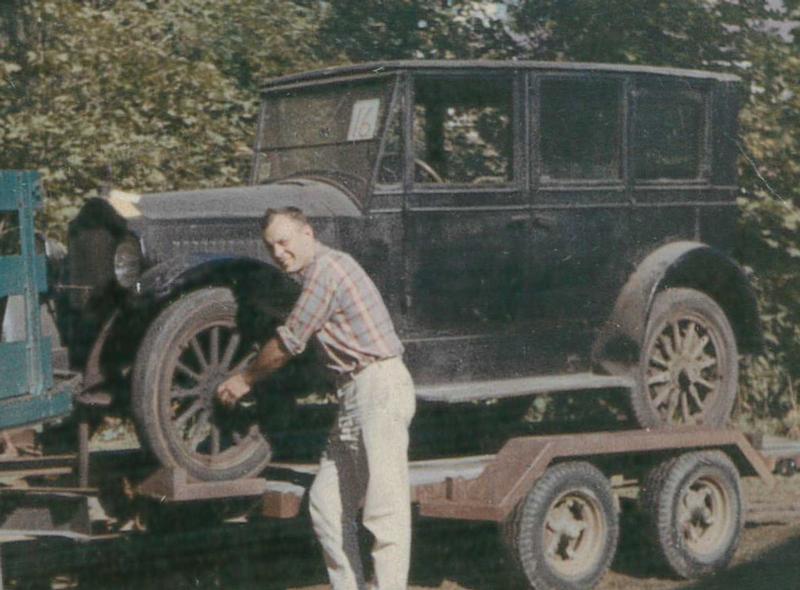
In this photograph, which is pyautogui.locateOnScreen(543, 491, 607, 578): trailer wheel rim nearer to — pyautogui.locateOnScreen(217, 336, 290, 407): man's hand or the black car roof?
pyautogui.locateOnScreen(217, 336, 290, 407): man's hand

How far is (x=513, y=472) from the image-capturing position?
720cm

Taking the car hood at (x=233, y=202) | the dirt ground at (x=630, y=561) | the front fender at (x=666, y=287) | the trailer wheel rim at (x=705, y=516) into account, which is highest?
the car hood at (x=233, y=202)

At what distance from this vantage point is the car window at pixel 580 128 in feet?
25.7

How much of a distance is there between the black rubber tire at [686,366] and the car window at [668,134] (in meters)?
0.69

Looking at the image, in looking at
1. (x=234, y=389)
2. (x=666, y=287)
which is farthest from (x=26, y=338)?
(x=666, y=287)

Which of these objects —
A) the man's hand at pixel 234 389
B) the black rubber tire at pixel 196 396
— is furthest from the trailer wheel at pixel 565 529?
the man's hand at pixel 234 389

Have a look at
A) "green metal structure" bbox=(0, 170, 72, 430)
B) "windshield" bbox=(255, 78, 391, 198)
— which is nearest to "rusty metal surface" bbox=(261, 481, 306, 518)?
"green metal structure" bbox=(0, 170, 72, 430)

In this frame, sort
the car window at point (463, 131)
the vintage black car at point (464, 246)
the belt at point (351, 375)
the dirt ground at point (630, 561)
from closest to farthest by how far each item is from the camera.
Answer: the belt at point (351, 375) < the vintage black car at point (464, 246) < the car window at point (463, 131) < the dirt ground at point (630, 561)

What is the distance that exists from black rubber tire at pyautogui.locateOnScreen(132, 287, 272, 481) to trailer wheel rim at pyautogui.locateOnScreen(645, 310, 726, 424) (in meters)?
2.33

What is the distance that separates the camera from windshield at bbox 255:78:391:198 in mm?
7492

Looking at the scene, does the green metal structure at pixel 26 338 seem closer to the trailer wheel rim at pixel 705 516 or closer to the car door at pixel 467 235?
the car door at pixel 467 235

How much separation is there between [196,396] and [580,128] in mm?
2580

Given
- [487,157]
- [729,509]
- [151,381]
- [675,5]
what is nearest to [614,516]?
[729,509]

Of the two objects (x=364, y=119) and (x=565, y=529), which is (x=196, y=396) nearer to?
(x=364, y=119)
